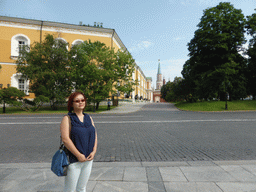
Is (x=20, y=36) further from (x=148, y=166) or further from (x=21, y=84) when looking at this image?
(x=148, y=166)

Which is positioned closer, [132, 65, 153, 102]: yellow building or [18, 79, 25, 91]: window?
[18, 79, 25, 91]: window

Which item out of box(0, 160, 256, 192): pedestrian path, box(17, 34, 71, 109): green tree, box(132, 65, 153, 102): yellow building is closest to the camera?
box(0, 160, 256, 192): pedestrian path

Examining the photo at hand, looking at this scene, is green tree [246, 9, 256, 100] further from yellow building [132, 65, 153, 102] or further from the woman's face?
the woman's face

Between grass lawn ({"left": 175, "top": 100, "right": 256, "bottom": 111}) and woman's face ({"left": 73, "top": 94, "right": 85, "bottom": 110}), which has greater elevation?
woman's face ({"left": 73, "top": 94, "right": 85, "bottom": 110})

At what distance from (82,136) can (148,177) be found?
6.45 feet

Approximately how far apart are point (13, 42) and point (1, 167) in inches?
1287

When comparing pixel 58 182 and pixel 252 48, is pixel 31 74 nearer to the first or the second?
pixel 58 182

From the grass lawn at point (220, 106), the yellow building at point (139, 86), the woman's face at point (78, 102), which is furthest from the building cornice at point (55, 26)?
the woman's face at point (78, 102)

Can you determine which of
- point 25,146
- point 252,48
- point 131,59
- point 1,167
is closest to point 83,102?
point 1,167

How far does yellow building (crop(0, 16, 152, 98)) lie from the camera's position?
1148 inches

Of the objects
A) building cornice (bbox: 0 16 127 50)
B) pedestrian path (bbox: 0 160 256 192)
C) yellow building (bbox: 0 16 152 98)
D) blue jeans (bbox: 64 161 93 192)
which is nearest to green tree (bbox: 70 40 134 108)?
yellow building (bbox: 0 16 152 98)

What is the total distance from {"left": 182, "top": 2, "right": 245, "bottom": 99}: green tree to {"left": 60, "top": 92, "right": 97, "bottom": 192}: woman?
87.7 ft

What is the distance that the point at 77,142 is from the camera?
6.86 feet

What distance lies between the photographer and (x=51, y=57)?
74.9 ft
